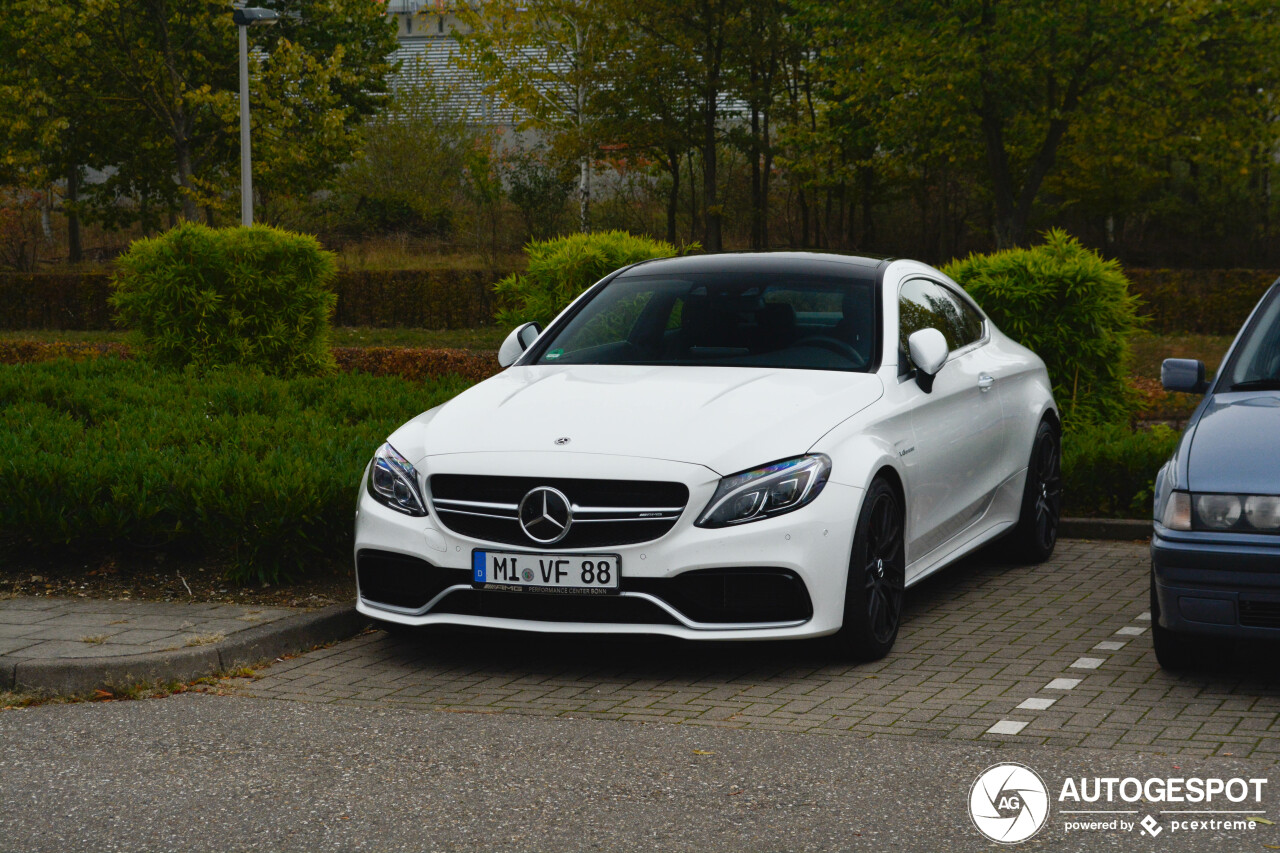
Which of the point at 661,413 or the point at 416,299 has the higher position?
the point at 416,299

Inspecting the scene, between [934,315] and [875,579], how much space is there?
1.95 meters

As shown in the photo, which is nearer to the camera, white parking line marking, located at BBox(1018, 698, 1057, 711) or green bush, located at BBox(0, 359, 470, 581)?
white parking line marking, located at BBox(1018, 698, 1057, 711)

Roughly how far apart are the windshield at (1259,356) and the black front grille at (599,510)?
2315 millimetres

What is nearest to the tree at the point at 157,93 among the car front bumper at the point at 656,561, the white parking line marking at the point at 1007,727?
the car front bumper at the point at 656,561

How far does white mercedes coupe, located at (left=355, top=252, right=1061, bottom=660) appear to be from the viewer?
18.3 ft

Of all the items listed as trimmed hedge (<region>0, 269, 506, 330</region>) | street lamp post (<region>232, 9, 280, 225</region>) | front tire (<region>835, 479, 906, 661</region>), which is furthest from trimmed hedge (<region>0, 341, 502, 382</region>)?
front tire (<region>835, 479, 906, 661</region>)

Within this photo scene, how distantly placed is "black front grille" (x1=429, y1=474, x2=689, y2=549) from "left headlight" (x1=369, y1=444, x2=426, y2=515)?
0.33m

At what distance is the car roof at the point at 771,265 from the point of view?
23.5ft

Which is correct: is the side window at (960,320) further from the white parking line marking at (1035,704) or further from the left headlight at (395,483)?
the left headlight at (395,483)

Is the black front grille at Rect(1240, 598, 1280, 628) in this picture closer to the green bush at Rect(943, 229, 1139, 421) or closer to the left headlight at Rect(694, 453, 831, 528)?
the left headlight at Rect(694, 453, 831, 528)

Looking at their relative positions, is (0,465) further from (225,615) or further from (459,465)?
(459,465)

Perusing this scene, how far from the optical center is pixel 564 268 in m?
12.3

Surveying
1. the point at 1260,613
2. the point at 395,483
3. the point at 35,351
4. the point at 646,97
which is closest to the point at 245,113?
the point at 35,351

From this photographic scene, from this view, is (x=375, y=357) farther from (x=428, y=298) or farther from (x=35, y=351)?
(x=428, y=298)
